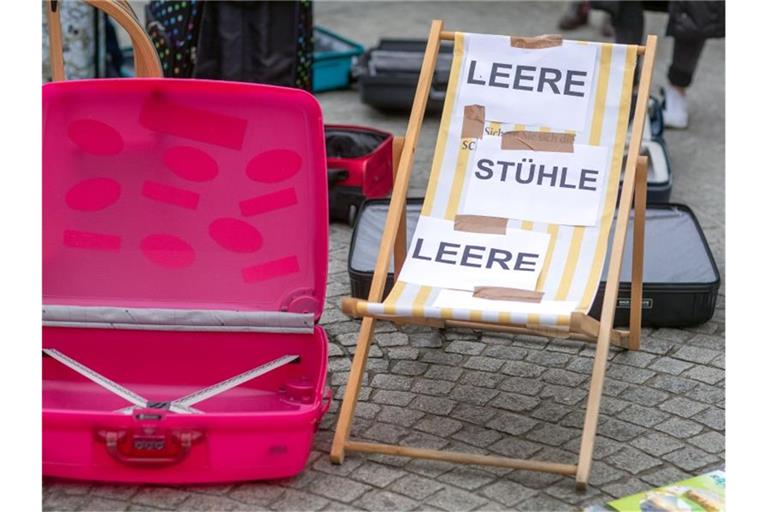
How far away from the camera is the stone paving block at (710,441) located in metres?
3.44

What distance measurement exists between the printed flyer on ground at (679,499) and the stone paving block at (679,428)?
266 millimetres

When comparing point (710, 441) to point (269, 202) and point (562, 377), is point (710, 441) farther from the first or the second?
point (269, 202)

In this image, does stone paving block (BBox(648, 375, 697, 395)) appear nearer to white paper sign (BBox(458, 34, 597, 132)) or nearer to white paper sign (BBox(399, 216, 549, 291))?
white paper sign (BBox(399, 216, 549, 291))

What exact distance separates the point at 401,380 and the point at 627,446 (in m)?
0.78

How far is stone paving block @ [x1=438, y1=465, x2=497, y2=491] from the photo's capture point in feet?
10.5

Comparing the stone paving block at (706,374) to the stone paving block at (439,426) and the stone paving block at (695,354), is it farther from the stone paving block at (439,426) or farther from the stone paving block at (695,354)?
the stone paving block at (439,426)

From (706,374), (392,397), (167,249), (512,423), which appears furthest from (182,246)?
(706,374)

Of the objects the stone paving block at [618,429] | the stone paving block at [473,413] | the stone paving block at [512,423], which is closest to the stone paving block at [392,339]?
the stone paving block at [473,413]

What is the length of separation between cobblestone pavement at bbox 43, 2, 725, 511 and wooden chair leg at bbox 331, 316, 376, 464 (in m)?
0.06

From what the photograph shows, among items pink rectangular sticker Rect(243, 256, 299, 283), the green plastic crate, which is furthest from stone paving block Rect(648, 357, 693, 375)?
the green plastic crate

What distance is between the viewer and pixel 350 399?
3.31 metres

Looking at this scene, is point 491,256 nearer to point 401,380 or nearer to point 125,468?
point 401,380

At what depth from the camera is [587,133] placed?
12.1ft

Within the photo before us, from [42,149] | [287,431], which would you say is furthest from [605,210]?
[42,149]
